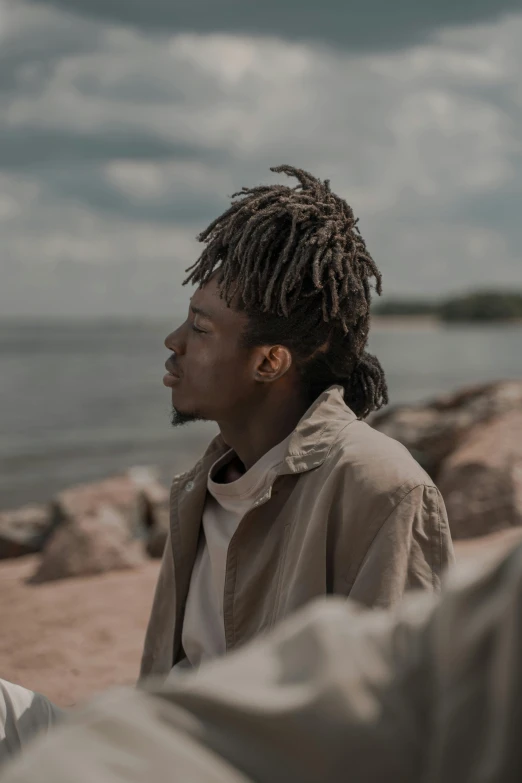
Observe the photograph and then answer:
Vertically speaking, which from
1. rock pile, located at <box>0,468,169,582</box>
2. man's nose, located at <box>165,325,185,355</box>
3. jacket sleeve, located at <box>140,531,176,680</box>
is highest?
man's nose, located at <box>165,325,185,355</box>

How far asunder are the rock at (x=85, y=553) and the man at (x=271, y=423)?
15.8 feet

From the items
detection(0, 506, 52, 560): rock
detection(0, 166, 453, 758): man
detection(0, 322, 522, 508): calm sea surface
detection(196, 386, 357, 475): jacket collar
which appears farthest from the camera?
detection(0, 322, 522, 508): calm sea surface

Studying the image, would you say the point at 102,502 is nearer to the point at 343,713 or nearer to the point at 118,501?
the point at 118,501

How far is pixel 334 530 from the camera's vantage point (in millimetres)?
2523

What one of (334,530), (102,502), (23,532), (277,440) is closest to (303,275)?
(277,440)

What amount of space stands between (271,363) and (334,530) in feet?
2.04

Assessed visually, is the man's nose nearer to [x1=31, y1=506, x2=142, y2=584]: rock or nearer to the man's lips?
the man's lips

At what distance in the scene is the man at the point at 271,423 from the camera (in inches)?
101

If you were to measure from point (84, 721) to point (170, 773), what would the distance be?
0.31 feet

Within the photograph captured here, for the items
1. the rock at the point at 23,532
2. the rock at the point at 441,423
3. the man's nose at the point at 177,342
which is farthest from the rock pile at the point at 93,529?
the man's nose at the point at 177,342

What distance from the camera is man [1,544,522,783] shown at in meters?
0.81

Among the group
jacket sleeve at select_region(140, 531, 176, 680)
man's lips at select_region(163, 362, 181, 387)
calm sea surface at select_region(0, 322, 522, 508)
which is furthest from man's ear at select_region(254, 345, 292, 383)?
calm sea surface at select_region(0, 322, 522, 508)

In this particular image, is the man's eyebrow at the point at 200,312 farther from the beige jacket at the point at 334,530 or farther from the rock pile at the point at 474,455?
the rock pile at the point at 474,455

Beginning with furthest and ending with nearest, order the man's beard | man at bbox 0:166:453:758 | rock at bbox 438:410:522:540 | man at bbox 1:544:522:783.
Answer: rock at bbox 438:410:522:540
the man's beard
man at bbox 0:166:453:758
man at bbox 1:544:522:783
